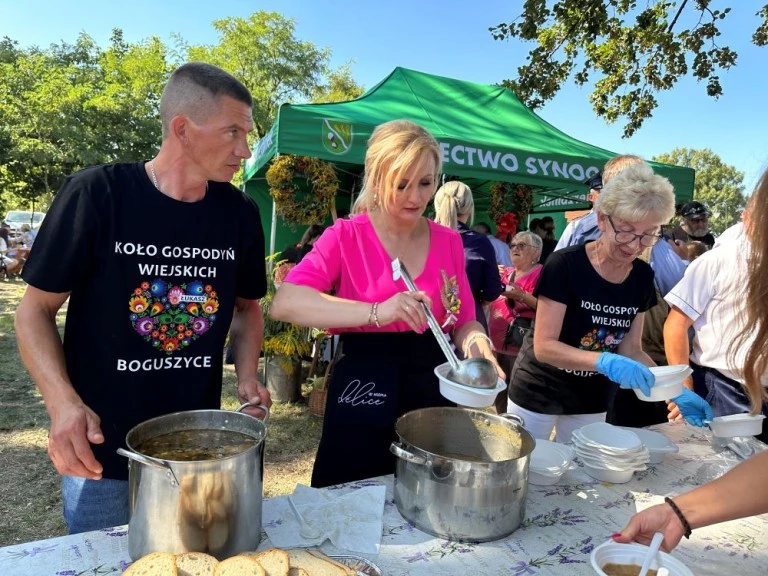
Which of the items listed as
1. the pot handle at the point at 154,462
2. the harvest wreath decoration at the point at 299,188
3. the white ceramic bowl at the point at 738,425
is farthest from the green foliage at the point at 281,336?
the pot handle at the point at 154,462

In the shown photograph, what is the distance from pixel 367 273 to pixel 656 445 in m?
1.16

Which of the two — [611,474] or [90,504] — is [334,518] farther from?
[611,474]

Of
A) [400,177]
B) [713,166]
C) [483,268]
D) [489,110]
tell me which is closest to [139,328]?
[400,177]

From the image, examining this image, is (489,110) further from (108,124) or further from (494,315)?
(108,124)

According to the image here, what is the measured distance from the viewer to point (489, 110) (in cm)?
686

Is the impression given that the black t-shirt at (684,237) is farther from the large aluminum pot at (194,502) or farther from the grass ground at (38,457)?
the large aluminum pot at (194,502)

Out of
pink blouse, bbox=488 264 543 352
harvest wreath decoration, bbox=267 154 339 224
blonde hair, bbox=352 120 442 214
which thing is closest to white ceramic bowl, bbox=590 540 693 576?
blonde hair, bbox=352 120 442 214

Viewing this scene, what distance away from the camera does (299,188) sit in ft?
21.2

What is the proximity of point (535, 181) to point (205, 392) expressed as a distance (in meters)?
4.89

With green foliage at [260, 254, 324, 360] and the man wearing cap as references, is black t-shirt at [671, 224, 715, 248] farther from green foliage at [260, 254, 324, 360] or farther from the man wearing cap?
green foliage at [260, 254, 324, 360]

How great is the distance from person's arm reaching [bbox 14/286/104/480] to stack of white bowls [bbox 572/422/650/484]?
4.42 ft

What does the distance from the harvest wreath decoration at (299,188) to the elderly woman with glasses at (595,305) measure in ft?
14.7

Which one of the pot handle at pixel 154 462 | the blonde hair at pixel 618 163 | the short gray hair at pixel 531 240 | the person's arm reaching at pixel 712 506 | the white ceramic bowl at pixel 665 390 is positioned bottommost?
the person's arm reaching at pixel 712 506

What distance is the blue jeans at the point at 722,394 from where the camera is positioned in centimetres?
205
